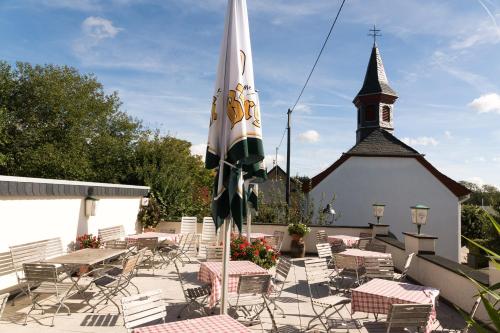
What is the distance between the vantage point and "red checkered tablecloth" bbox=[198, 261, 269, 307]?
19.2ft

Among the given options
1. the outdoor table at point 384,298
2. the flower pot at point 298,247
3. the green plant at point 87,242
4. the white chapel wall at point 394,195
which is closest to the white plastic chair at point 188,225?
the flower pot at point 298,247

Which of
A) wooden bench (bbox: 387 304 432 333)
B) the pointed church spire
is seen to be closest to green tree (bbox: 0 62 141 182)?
the pointed church spire

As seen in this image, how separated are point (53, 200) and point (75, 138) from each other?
26435 mm

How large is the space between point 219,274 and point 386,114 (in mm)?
23117

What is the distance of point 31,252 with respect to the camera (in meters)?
7.16

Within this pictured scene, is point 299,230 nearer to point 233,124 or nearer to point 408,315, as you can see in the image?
point 408,315

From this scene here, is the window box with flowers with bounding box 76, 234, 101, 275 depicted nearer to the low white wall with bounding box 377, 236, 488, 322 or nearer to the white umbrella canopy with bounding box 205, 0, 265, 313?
the white umbrella canopy with bounding box 205, 0, 265, 313

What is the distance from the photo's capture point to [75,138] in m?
32.6

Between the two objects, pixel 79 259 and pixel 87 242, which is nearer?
pixel 79 259

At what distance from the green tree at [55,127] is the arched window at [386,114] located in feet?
63.7

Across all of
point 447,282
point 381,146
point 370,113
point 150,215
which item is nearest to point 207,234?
point 150,215

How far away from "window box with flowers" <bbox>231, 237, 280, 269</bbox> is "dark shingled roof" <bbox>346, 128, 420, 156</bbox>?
16458mm

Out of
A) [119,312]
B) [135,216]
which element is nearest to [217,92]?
[119,312]

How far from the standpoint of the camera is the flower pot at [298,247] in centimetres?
1266
